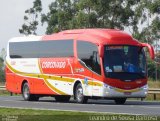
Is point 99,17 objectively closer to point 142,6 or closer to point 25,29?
point 142,6

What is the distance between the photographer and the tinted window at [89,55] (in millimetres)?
33250

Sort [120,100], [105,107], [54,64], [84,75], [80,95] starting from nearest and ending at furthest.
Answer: [105,107], [84,75], [80,95], [120,100], [54,64]

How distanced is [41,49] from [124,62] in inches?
241

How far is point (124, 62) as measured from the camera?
3325cm

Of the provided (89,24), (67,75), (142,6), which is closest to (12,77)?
(67,75)

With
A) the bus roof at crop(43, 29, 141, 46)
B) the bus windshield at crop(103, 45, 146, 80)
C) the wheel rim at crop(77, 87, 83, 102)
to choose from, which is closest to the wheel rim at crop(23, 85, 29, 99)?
the wheel rim at crop(77, 87, 83, 102)

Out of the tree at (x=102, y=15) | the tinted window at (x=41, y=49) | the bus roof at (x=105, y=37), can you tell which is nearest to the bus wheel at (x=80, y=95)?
the tinted window at (x=41, y=49)

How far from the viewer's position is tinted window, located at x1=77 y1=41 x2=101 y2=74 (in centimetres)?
3325

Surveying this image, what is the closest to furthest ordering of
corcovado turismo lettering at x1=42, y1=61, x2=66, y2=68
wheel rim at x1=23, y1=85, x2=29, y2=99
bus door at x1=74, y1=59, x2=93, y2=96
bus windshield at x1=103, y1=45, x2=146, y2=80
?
bus windshield at x1=103, y1=45, x2=146, y2=80 < bus door at x1=74, y1=59, x2=93, y2=96 < corcovado turismo lettering at x1=42, y1=61, x2=66, y2=68 < wheel rim at x1=23, y1=85, x2=29, y2=99

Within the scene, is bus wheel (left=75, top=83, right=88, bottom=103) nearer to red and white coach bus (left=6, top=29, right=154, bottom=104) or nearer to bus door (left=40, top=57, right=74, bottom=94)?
red and white coach bus (left=6, top=29, right=154, bottom=104)

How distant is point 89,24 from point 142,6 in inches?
346

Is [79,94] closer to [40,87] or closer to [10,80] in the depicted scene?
[40,87]

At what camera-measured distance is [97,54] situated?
1308 inches

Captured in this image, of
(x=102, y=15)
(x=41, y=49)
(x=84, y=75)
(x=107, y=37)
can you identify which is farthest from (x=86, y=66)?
(x=102, y=15)
